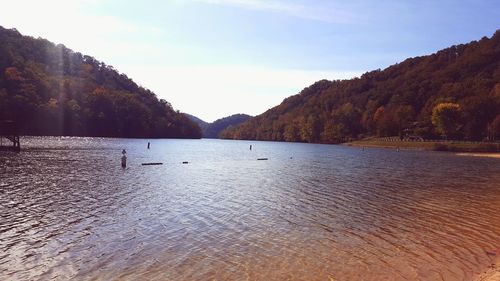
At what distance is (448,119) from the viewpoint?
472ft

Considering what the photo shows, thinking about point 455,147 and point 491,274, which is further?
point 455,147

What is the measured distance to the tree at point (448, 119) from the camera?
144 metres

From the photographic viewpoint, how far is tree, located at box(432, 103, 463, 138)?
144 m

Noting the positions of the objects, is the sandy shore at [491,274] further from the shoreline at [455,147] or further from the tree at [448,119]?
the tree at [448,119]

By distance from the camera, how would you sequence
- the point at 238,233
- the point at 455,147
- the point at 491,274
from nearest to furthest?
1. the point at 491,274
2. the point at 238,233
3. the point at 455,147

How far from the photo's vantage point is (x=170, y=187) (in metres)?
34.3

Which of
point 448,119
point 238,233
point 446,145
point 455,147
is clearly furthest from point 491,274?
point 448,119

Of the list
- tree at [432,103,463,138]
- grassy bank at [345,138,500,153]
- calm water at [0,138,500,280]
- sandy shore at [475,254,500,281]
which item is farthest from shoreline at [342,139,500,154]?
sandy shore at [475,254,500,281]

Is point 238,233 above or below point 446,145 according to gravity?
above

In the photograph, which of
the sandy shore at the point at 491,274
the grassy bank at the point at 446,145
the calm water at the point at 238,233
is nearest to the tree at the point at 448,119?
the grassy bank at the point at 446,145

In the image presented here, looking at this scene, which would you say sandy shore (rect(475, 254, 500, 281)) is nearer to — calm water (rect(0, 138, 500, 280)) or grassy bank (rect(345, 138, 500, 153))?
calm water (rect(0, 138, 500, 280))

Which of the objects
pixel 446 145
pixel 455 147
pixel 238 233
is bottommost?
pixel 455 147

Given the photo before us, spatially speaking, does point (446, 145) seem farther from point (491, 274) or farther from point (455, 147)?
point (491, 274)

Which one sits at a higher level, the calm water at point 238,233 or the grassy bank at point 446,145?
the calm water at point 238,233
